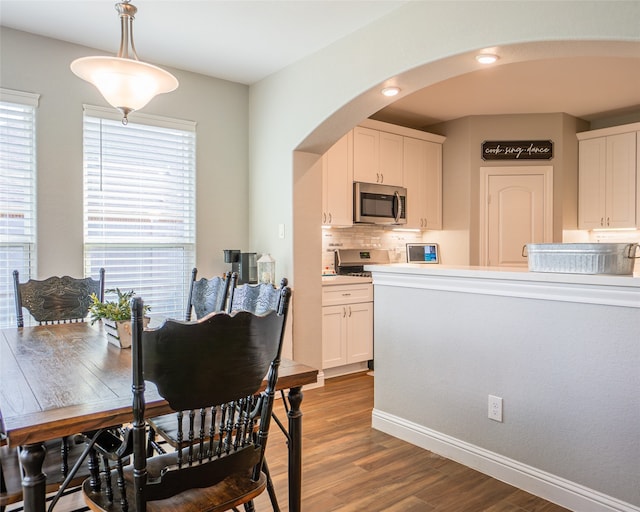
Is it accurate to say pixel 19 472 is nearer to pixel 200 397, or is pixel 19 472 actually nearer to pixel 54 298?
pixel 200 397

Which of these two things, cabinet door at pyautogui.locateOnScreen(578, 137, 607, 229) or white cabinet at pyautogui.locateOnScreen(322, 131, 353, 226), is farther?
cabinet door at pyautogui.locateOnScreen(578, 137, 607, 229)

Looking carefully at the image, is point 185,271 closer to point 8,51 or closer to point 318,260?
point 318,260

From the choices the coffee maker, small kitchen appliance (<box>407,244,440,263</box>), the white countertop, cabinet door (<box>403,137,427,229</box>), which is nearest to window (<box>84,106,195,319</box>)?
the coffee maker

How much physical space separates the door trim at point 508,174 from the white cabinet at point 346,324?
171 cm

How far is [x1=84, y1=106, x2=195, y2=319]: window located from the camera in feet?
12.0

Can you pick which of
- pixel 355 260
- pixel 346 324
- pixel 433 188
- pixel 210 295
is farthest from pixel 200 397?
pixel 433 188

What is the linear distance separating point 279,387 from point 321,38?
2.71m

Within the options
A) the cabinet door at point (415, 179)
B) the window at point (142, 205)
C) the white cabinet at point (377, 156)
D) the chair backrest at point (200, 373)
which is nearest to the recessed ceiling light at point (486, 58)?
the chair backrest at point (200, 373)

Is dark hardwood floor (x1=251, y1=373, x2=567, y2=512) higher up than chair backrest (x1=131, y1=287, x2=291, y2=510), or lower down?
lower down

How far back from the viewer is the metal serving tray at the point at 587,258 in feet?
6.97

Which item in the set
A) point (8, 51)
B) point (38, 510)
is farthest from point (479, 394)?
point (8, 51)

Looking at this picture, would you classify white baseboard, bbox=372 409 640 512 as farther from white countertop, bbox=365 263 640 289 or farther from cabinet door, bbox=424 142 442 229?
cabinet door, bbox=424 142 442 229

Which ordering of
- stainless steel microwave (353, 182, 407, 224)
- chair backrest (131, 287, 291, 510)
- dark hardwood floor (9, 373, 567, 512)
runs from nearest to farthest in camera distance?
chair backrest (131, 287, 291, 510)
dark hardwood floor (9, 373, 567, 512)
stainless steel microwave (353, 182, 407, 224)

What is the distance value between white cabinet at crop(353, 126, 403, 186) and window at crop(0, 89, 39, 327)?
9.27 ft
